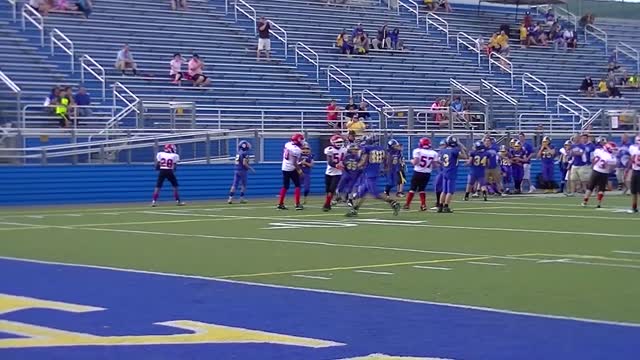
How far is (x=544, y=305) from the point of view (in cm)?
1122

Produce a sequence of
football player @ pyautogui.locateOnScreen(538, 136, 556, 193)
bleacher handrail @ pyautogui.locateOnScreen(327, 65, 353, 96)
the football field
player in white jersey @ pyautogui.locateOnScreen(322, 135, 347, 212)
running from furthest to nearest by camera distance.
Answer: bleacher handrail @ pyautogui.locateOnScreen(327, 65, 353, 96) < football player @ pyautogui.locateOnScreen(538, 136, 556, 193) < player in white jersey @ pyautogui.locateOnScreen(322, 135, 347, 212) < the football field

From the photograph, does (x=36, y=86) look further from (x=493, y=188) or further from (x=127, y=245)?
(x=127, y=245)

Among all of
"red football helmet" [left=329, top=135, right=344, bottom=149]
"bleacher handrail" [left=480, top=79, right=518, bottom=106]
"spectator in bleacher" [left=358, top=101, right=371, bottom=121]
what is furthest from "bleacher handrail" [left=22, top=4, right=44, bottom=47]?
"bleacher handrail" [left=480, top=79, right=518, bottom=106]

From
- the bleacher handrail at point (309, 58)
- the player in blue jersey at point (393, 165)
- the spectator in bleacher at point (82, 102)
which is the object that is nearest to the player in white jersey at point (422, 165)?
the player in blue jersey at point (393, 165)

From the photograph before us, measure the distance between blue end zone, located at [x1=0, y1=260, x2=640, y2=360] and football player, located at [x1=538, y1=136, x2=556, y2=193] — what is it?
2525 centimetres

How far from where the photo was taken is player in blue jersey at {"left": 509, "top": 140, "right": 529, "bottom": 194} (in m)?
35.9

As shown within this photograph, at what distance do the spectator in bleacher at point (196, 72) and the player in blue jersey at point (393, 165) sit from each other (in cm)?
686

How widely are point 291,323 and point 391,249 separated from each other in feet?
22.5

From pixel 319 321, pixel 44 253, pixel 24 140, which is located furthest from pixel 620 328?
pixel 24 140

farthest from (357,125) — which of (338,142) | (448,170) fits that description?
(448,170)

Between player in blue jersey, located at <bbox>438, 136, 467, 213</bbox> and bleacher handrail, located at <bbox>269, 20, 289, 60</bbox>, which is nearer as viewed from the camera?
player in blue jersey, located at <bbox>438, 136, 467, 213</bbox>

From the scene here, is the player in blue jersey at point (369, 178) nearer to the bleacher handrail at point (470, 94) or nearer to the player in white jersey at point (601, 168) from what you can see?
the player in white jersey at point (601, 168)

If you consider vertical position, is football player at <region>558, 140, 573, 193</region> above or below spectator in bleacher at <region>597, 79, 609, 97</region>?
below

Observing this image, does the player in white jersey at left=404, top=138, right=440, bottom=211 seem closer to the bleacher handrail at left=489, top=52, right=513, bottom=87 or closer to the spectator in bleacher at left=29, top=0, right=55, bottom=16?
the spectator in bleacher at left=29, top=0, right=55, bottom=16
